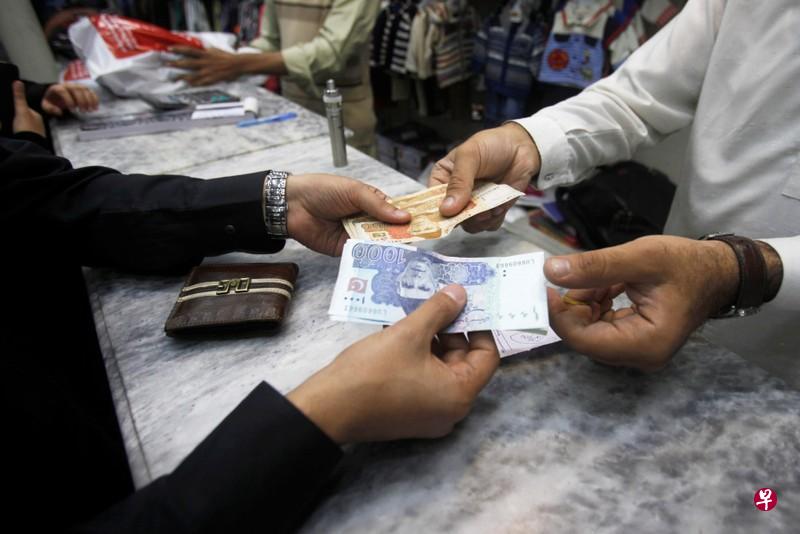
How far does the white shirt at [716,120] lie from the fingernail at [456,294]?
0.47m

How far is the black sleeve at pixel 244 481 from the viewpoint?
1.47ft

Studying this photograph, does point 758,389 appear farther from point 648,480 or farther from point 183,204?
point 183,204

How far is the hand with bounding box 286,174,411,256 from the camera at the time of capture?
0.86 meters

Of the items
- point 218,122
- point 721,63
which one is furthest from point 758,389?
point 218,122

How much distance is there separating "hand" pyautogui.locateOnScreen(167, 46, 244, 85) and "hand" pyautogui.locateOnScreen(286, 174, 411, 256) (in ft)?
4.95

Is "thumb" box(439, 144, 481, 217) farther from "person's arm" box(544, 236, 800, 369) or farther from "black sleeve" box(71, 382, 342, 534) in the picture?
"black sleeve" box(71, 382, 342, 534)

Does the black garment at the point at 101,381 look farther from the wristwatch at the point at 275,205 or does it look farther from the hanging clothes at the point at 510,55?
the hanging clothes at the point at 510,55

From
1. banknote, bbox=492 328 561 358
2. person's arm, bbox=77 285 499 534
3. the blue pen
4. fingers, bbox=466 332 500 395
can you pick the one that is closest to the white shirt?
banknote, bbox=492 328 561 358

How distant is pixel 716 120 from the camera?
880mm

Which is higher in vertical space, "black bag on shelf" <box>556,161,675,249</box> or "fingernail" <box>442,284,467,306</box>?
"fingernail" <box>442,284,467,306</box>

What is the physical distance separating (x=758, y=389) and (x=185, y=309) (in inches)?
34.1

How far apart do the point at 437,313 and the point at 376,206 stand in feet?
1.10

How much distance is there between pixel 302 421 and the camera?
488 millimetres

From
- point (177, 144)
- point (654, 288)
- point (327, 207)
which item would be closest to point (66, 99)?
point (177, 144)
